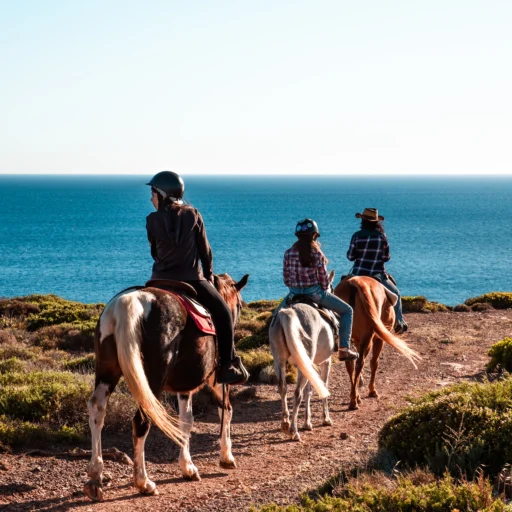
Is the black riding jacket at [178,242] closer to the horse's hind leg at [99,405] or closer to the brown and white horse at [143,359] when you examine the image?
the brown and white horse at [143,359]

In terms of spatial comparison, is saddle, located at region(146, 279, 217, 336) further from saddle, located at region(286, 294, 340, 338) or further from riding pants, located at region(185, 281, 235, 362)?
saddle, located at region(286, 294, 340, 338)

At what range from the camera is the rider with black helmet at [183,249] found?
788cm

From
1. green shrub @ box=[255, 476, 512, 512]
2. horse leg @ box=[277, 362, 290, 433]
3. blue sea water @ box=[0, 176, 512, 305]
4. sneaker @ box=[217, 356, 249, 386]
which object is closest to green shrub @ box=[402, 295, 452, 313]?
blue sea water @ box=[0, 176, 512, 305]

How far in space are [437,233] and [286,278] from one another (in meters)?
119

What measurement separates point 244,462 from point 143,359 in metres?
2.51

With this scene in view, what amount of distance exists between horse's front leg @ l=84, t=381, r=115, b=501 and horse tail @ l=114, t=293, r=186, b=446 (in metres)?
0.37

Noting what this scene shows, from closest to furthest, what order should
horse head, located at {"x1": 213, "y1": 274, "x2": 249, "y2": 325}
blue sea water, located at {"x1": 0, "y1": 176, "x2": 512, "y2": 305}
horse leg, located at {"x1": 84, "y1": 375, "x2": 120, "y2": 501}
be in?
horse leg, located at {"x1": 84, "y1": 375, "x2": 120, "y2": 501} < horse head, located at {"x1": 213, "y1": 274, "x2": 249, "y2": 325} < blue sea water, located at {"x1": 0, "y1": 176, "x2": 512, "y2": 305}

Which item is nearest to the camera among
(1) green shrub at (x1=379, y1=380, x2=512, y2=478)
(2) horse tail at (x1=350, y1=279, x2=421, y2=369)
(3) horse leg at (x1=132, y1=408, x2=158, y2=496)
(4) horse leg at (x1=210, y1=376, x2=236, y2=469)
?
(1) green shrub at (x1=379, y1=380, x2=512, y2=478)

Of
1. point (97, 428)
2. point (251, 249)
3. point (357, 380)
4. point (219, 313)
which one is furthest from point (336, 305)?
point (251, 249)

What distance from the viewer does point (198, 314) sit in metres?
7.78

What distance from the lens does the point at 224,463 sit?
28.2ft

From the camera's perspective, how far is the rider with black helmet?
7.88 meters

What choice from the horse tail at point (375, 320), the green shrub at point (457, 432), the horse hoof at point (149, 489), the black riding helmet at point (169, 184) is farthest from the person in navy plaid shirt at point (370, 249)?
the horse hoof at point (149, 489)

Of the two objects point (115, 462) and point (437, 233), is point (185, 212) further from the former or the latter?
point (437, 233)
